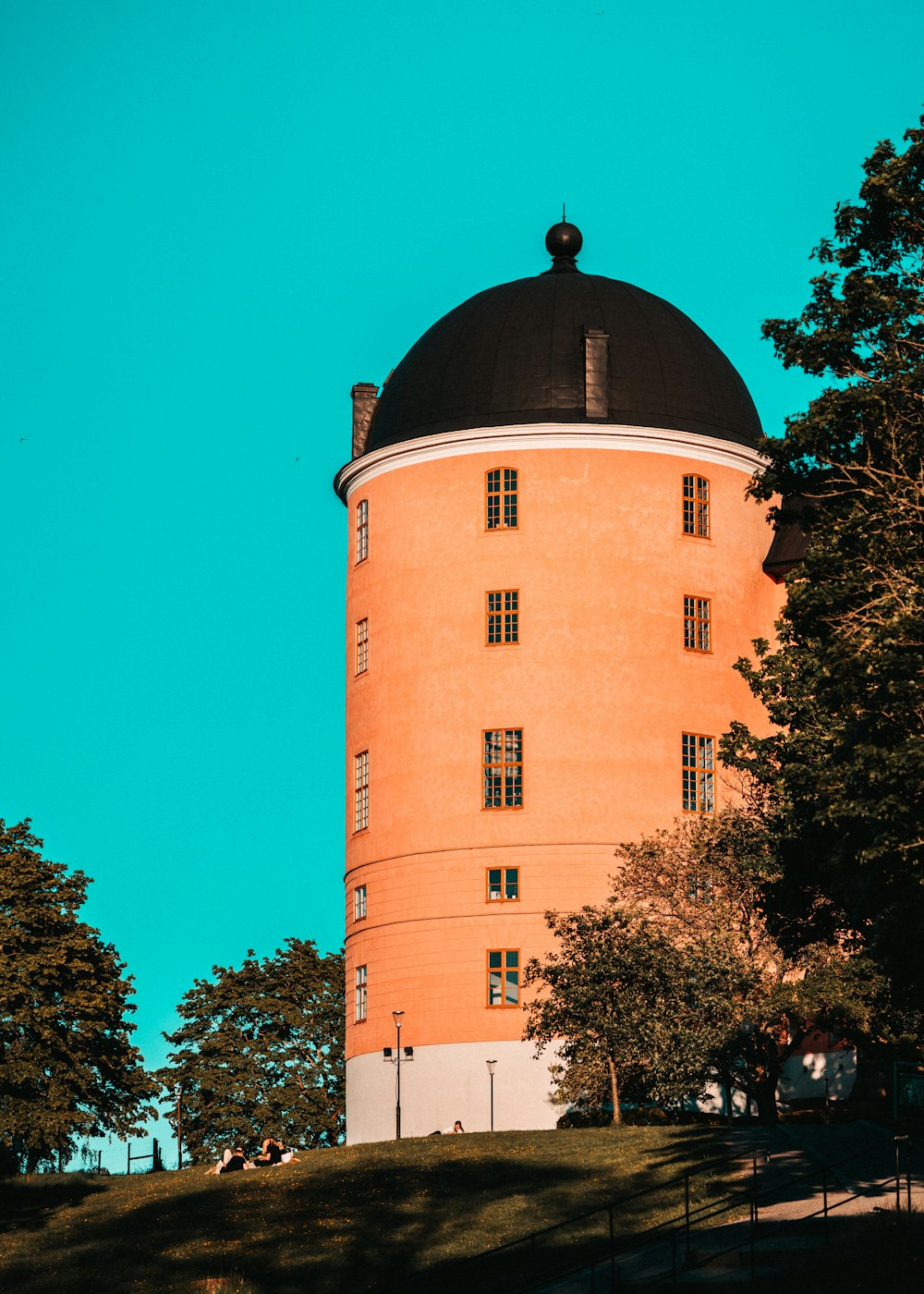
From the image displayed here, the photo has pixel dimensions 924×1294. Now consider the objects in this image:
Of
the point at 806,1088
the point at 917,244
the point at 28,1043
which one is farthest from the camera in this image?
the point at 806,1088

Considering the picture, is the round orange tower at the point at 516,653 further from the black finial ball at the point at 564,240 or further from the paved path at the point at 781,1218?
the paved path at the point at 781,1218

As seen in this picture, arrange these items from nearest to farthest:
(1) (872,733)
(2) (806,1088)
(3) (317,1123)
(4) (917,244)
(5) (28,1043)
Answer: (1) (872,733) → (4) (917,244) → (5) (28,1043) → (2) (806,1088) → (3) (317,1123)

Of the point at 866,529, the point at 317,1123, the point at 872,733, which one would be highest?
the point at 866,529

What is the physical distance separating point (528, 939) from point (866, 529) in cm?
3394

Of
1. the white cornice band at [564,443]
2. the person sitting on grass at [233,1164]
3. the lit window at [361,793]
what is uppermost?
the white cornice band at [564,443]

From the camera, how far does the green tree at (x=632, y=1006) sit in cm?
4934

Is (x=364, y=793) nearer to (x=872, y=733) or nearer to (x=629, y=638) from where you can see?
(x=629, y=638)

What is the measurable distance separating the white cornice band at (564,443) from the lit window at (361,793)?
9.07 meters

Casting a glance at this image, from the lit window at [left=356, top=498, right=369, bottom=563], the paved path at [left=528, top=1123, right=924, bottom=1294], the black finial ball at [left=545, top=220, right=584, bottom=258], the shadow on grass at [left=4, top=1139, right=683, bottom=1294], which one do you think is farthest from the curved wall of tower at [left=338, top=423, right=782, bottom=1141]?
the paved path at [left=528, top=1123, right=924, bottom=1294]

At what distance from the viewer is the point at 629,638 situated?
210ft

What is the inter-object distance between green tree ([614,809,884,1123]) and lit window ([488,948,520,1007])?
24.0ft

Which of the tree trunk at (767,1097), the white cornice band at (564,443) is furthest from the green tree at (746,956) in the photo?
the white cornice band at (564,443)

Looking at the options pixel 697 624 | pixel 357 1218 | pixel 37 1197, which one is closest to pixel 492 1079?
pixel 697 624

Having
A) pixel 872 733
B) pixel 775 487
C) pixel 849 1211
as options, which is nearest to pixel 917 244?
pixel 775 487
